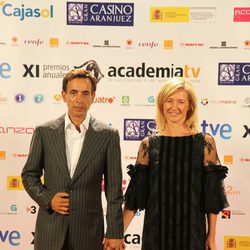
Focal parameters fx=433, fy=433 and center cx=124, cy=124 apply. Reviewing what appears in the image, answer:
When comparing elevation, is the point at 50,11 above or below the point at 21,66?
above

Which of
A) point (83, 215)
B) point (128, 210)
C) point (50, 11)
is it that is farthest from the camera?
point (50, 11)

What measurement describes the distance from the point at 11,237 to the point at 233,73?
8.29 ft

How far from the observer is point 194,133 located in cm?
254

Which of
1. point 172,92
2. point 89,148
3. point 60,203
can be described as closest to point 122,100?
point 172,92

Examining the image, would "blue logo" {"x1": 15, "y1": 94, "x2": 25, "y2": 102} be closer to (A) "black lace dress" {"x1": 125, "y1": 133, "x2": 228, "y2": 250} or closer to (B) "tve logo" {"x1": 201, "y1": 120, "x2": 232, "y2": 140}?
(B) "tve logo" {"x1": 201, "y1": 120, "x2": 232, "y2": 140}

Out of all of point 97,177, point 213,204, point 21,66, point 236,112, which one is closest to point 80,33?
point 21,66

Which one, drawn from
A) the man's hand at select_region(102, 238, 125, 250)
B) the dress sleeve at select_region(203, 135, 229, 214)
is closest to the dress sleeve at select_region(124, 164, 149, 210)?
the man's hand at select_region(102, 238, 125, 250)

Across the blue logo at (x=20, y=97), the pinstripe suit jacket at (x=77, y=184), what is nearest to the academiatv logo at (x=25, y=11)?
the blue logo at (x=20, y=97)

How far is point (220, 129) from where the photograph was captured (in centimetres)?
393

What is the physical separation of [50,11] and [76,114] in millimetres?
1772

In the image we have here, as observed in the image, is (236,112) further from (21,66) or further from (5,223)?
(5,223)

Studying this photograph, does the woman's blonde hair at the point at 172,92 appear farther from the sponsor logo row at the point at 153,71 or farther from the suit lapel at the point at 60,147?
the sponsor logo row at the point at 153,71

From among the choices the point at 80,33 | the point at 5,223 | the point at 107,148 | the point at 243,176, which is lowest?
the point at 5,223

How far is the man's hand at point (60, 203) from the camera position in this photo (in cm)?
235
